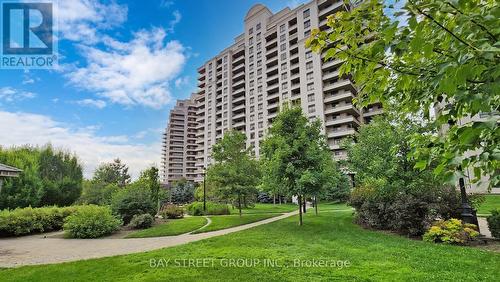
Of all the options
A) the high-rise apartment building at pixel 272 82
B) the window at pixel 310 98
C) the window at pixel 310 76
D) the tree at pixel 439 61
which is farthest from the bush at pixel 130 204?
the window at pixel 310 76

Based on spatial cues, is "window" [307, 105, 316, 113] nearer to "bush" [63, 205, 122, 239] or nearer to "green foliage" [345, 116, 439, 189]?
"green foliage" [345, 116, 439, 189]

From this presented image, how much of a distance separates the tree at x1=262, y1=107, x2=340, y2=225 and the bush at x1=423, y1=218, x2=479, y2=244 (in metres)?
5.49

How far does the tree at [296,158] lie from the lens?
1473cm

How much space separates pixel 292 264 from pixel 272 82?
2269 inches

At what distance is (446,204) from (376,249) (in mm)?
5549

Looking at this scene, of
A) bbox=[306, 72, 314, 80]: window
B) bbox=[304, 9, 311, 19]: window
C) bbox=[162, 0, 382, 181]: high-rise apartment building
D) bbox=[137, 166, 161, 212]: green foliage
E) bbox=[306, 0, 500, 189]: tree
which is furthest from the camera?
bbox=[304, 9, 311, 19]: window

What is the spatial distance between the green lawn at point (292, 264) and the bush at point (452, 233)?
67 centimetres

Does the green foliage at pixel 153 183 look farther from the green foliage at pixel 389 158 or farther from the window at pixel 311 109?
the window at pixel 311 109

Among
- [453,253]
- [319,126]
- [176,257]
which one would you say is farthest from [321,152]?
[176,257]

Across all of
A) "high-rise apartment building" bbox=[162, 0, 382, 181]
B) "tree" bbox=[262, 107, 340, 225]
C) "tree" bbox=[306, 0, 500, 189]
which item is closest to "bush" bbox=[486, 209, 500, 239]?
"tree" bbox=[262, 107, 340, 225]

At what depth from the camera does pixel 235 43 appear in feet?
250

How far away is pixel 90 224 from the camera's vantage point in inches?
577

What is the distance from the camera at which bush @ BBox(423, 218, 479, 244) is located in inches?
389

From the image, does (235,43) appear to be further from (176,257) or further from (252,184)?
(176,257)
